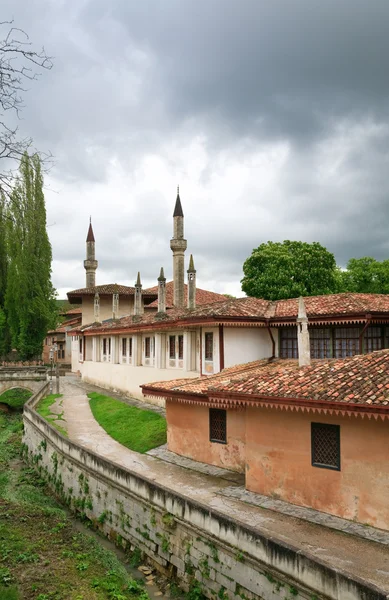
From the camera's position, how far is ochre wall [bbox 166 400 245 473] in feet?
42.1

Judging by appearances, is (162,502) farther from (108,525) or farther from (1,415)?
(1,415)

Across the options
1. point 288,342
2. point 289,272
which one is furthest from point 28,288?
point 288,342

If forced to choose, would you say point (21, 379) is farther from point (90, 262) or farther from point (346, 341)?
point (346, 341)

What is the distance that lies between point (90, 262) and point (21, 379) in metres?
15.6

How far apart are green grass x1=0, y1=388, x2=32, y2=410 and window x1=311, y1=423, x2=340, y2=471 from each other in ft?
95.1

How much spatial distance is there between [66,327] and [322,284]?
95.7ft

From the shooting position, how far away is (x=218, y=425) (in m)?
13.4

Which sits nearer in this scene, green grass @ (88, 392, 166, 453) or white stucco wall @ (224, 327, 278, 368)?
green grass @ (88, 392, 166, 453)

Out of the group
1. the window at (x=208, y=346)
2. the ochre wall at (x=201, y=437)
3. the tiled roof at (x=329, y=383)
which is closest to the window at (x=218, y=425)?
the ochre wall at (x=201, y=437)

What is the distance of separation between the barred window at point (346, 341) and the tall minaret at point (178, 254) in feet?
53.1

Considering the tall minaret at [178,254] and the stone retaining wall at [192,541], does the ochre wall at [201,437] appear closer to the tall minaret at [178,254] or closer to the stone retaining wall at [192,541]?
the stone retaining wall at [192,541]

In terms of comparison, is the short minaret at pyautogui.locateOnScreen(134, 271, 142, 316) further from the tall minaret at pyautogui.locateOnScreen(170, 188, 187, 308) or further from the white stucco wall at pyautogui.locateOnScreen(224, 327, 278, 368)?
the white stucco wall at pyautogui.locateOnScreen(224, 327, 278, 368)

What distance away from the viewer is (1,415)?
32500mm

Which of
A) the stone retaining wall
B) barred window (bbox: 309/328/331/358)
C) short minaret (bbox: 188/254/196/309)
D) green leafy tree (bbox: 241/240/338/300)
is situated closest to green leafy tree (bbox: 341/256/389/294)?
green leafy tree (bbox: 241/240/338/300)
